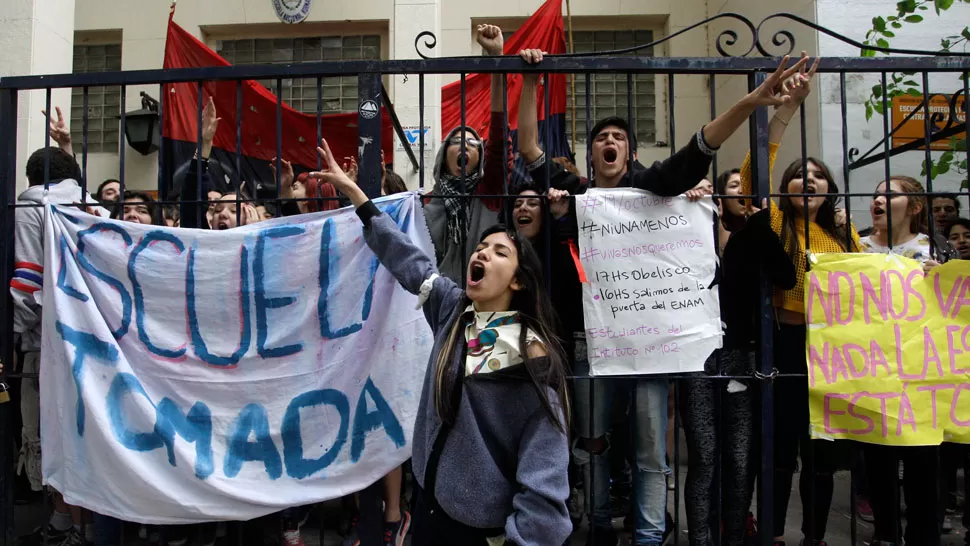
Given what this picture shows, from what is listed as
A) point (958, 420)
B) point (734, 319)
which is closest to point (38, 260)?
point (734, 319)

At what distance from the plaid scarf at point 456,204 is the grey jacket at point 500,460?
4.03ft

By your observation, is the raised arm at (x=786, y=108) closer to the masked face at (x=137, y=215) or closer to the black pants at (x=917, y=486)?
the black pants at (x=917, y=486)

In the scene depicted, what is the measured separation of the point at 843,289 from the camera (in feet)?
11.0

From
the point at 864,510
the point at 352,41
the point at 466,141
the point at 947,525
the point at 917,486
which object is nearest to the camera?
the point at 917,486

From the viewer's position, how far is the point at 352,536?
4.02 meters

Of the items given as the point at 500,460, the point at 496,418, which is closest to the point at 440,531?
the point at 500,460

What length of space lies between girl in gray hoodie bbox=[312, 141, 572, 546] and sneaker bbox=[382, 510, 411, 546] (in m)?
1.25

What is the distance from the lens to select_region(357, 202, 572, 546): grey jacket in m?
2.20

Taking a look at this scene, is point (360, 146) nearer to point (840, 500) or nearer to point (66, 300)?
point (66, 300)

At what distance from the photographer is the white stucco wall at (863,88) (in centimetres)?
684

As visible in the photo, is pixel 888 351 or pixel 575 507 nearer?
pixel 888 351

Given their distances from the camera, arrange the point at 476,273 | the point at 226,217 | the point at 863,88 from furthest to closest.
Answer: the point at 863,88 → the point at 226,217 → the point at 476,273

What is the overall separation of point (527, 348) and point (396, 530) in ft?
5.89

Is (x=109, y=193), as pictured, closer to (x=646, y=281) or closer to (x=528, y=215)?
(x=528, y=215)
